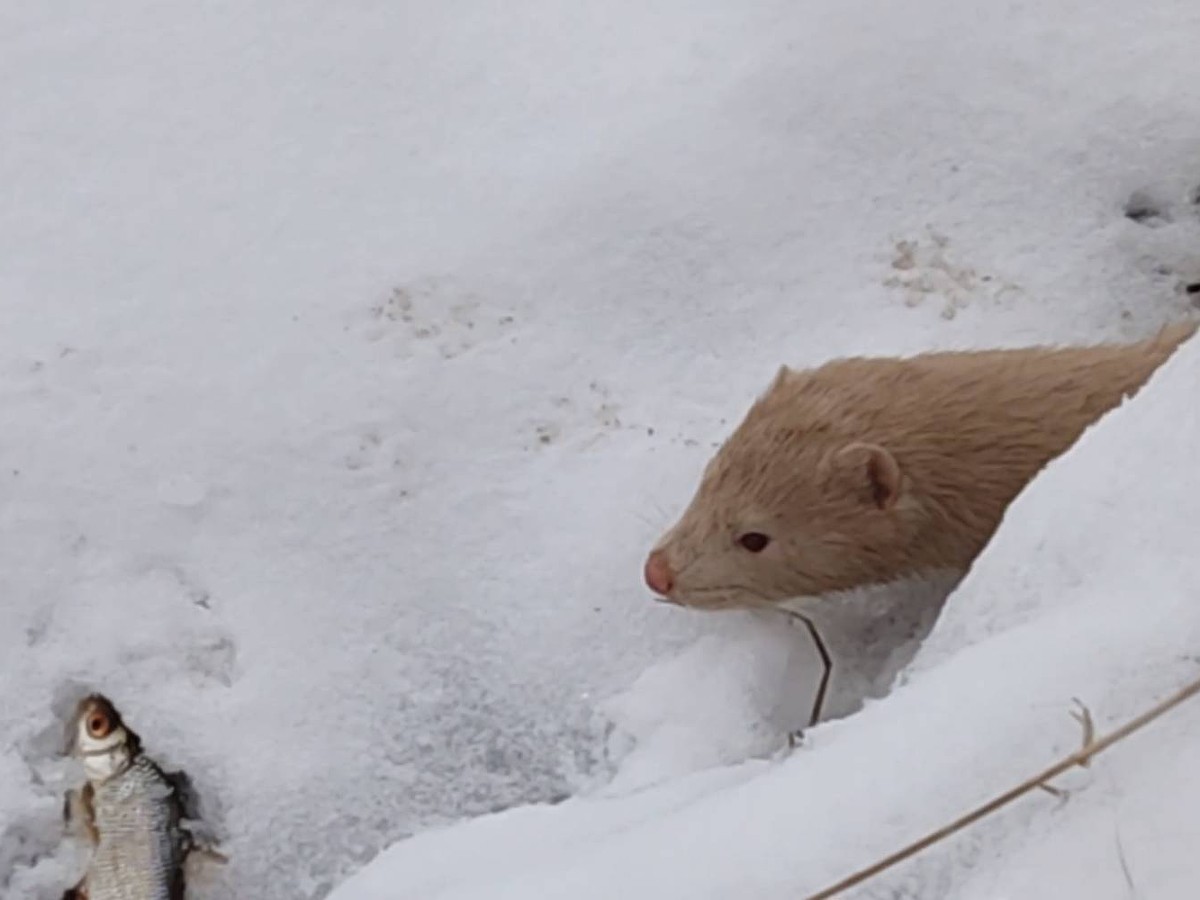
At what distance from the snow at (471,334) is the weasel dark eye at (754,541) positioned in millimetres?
150

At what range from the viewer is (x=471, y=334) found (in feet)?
8.07

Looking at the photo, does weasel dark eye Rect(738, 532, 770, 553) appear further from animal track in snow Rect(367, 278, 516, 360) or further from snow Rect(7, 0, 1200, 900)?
animal track in snow Rect(367, 278, 516, 360)

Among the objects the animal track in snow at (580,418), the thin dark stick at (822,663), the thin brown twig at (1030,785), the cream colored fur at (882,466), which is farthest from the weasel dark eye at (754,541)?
the thin brown twig at (1030,785)

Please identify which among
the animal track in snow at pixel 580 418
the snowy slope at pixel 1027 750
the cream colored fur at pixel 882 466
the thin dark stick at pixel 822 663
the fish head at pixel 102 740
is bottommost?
the fish head at pixel 102 740

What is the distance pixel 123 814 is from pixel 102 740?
Result: 0.11 metres

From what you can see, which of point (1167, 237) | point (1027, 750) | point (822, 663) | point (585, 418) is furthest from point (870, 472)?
point (1167, 237)

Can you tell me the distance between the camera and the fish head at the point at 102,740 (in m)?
2.10

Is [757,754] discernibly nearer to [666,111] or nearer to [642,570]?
[642,570]

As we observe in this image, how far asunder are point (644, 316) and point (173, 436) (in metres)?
0.76

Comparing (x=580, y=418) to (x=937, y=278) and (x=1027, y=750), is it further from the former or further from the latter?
(x=1027, y=750)

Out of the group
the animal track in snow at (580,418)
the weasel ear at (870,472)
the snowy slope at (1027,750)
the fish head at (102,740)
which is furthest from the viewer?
the animal track in snow at (580,418)

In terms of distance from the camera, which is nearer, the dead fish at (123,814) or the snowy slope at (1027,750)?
the snowy slope at (1027,750)

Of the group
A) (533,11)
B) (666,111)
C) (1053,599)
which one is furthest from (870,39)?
(1053,599)

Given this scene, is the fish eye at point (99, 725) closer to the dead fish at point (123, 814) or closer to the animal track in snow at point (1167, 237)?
the dead fish at point (123, 814)
